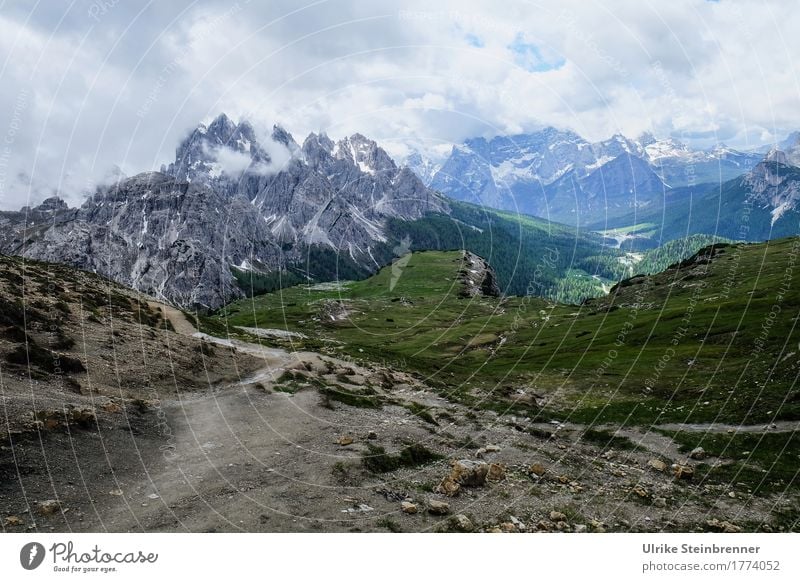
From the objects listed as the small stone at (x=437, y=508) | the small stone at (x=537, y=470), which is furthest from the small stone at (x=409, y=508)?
the small stone at (x=537, y=470)

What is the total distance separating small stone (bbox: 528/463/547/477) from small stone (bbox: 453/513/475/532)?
9732mm

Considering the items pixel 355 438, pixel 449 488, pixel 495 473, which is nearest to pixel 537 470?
pixel 495 473

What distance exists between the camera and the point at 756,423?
41.3 metres

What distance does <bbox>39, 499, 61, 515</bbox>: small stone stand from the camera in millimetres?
17281

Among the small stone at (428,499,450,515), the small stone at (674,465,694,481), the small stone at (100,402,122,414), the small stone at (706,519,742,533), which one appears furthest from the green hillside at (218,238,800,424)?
the small stone at (100,402,122,414)

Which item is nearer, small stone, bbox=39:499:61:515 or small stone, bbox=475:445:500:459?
small stone, bbox=39:499:61:515

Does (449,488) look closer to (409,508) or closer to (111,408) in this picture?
(409,508)

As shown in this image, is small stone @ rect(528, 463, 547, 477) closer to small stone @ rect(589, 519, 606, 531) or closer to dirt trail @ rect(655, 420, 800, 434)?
small stone @ rect(589, 519, 606, 531)

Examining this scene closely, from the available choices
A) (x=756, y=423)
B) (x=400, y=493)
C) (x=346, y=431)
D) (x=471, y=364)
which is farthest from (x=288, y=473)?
(x=471, y=364)

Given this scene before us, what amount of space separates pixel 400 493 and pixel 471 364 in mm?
82866
